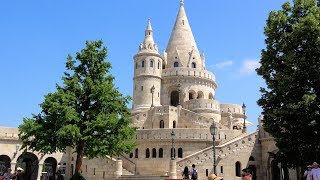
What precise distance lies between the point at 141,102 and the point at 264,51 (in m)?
31.3

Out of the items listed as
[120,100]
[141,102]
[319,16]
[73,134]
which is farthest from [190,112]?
[319,16]

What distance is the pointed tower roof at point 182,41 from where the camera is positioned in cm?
5558

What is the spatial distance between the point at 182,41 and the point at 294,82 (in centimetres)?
3813

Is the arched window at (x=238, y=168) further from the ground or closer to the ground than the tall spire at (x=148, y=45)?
closer to the ground

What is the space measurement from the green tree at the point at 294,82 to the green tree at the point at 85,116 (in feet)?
32.0

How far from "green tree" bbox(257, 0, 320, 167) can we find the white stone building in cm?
277

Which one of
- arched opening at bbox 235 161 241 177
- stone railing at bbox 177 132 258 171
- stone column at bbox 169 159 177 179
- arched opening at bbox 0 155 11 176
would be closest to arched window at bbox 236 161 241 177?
arched opening at bbox 235 161 241 177

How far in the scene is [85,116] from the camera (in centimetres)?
2459

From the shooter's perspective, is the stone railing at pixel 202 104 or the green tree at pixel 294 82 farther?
the stone railing at pixel 202 104

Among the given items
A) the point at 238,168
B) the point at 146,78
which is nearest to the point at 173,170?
the point at 238,168

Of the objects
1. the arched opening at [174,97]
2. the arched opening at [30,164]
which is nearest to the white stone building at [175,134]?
the arched opening at [174,97]

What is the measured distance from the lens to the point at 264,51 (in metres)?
20.8

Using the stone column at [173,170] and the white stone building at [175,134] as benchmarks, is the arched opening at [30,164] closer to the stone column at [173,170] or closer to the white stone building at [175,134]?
the white stone building at [175,134]

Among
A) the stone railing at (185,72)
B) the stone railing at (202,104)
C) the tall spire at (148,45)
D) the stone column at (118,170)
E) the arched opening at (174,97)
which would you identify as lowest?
the stone column at (118,170)
